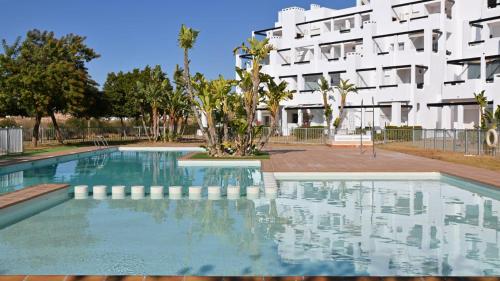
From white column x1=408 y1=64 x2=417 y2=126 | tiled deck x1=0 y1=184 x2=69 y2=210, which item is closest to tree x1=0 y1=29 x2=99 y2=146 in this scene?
tiled deck x1=0 y1=184 x2=69 y2=210

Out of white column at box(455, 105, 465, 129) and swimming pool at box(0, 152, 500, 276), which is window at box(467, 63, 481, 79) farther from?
swimming pool at box(0, 152, 500, 276)

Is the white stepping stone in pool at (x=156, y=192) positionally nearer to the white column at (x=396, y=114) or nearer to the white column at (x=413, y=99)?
the white column at (x=413, y=99)

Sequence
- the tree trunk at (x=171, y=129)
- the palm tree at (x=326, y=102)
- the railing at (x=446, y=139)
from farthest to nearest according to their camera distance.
A: 1. the palm tree at (x=326, y=102)
2. the tree trunk at (x=171, y=129)
3. the railing at (x=446, y=139)

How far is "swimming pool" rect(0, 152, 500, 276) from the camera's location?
24.3 feet

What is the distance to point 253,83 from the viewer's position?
2306 centimetres

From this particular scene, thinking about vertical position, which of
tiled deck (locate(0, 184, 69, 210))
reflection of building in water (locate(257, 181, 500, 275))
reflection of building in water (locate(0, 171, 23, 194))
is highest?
tiled deck (locate(0, 184, 69, 210))

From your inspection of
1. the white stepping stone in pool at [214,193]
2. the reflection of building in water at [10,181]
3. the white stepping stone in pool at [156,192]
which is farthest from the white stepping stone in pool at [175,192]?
the reflection of building in water at [10,181]

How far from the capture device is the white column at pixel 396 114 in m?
44.4

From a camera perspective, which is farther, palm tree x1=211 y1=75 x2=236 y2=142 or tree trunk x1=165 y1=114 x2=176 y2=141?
tree trunk x1=165 y1=114 x2=176 y2=141

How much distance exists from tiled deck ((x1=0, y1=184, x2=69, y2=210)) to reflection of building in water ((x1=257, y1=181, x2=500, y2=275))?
609 centimetres

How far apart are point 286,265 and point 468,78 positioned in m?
40.8

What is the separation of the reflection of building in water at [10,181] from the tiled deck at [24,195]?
2007 mm

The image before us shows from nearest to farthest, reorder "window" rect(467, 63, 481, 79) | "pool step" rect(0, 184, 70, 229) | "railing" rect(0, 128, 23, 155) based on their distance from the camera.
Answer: "pool step" rect(0, 184, 70, 229) < "railing" rect(0, 128, 23, 155) < "window" rect(467, 63, 481, 79)

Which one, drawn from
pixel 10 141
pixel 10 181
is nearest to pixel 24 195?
pixel 10 181
